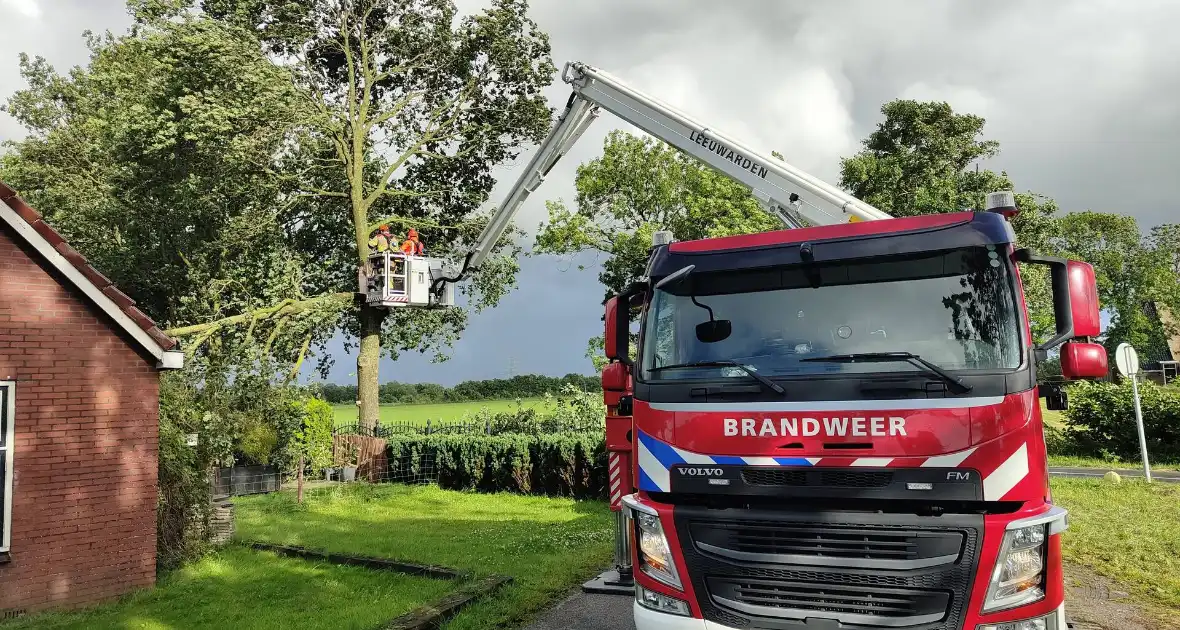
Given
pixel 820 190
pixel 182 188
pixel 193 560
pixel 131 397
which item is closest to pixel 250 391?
pixel 182 188

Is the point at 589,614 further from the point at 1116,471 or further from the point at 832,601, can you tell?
the point at 1116,471

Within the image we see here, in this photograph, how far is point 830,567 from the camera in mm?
4168

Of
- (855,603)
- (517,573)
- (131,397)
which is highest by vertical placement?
(131,397)

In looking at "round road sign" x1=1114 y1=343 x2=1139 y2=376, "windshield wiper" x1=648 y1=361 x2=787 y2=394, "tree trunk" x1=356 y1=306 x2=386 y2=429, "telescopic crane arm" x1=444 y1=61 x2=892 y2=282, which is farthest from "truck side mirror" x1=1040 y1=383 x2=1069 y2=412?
"tree trunk" x1=356 y1=306 x2=386 y2=429

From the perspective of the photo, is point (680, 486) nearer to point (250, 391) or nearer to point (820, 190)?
point (820, 190)

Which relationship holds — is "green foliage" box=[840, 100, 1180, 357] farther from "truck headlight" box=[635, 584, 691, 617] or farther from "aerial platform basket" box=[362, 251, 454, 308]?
"truck headlight" box=[635, 584, 691, 617]

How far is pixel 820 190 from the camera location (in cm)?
890

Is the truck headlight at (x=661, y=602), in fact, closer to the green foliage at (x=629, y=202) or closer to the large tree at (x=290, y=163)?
the large tree at (x=290, y=163)

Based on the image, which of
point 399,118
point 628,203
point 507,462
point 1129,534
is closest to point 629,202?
point 628,203

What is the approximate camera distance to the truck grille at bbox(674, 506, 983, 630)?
3979 millimetres

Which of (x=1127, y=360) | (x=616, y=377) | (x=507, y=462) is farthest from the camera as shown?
(x=507, y=462)

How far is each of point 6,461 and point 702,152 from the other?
881 cm

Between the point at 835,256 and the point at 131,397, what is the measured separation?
8.23m

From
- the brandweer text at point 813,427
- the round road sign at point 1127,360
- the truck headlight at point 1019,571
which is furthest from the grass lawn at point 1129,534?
the brandweer text at point 813,427
